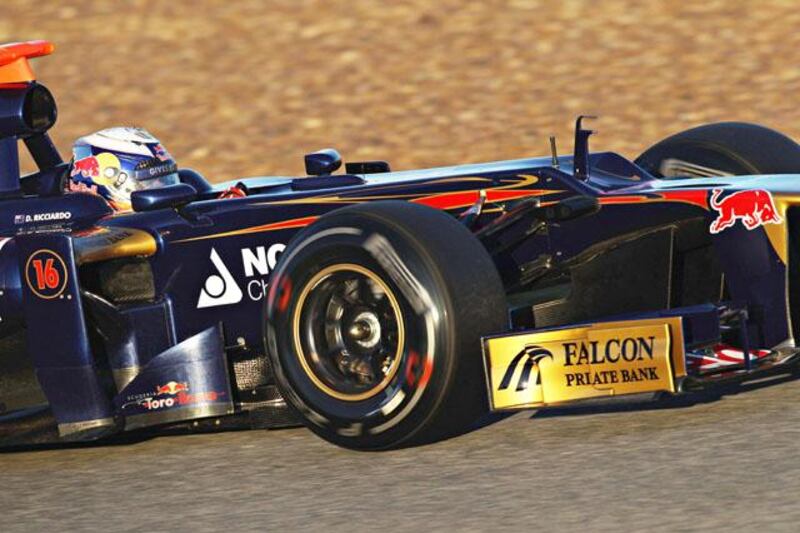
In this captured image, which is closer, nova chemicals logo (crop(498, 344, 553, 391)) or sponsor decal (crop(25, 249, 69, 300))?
nova chemicals logo (crop(498, 344, 553, 391))

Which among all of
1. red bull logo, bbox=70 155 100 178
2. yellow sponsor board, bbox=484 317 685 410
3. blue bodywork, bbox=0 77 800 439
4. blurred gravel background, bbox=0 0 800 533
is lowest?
yellow sponsor board, bbox=484 317 685 410

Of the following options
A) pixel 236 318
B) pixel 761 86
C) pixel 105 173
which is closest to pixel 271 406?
pixel 236 318

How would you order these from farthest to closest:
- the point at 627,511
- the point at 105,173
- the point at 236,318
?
the point at 105,173, the point at 236,318, the point at 627,511

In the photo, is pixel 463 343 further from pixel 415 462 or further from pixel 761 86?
pixel 761 86

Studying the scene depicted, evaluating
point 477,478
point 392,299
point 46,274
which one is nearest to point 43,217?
point 46,274

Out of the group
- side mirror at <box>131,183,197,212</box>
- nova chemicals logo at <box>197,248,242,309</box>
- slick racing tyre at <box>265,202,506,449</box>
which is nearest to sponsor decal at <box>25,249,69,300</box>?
side mirror at <box>131,183,197,212</box>

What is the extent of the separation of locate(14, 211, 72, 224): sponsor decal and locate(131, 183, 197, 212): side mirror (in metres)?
0.59

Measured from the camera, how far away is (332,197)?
20.9 ft

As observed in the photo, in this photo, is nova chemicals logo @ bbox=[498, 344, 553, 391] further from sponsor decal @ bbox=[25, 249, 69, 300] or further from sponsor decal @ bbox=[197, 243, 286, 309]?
sponsor decal @ bbox=[25, 249, 69, 300]

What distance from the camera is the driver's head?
7.24 m

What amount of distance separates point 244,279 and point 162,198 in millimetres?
494

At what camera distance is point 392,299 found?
557cm

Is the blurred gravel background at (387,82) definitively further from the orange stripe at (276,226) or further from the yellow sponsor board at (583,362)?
the orange stripe at (276,226)

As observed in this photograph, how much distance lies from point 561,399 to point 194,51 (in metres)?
11.5
